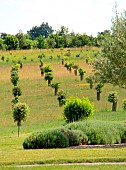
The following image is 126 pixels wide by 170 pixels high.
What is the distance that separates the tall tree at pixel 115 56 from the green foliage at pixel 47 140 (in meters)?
4.20

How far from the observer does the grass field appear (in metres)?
20.5

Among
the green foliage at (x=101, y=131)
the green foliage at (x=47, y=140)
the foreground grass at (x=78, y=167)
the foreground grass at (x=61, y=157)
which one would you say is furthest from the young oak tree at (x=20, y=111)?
the foreground grass at (x=78, y=167)

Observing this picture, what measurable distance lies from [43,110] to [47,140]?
26.6 meters

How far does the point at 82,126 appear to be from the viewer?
2795cm

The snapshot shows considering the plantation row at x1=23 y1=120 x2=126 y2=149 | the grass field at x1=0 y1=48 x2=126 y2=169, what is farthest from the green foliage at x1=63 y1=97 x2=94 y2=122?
the plantation row at x1=23 y1=120 x2=126 y2=149

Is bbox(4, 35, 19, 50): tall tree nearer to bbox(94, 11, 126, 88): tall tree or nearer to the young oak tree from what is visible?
the young oak tree

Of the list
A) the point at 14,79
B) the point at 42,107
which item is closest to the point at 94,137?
the point at 42,107

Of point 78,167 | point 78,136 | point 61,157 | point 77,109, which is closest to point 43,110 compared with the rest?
point 77,109

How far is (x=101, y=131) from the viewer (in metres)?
27.7

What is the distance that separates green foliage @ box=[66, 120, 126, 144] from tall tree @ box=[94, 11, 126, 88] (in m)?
2.49

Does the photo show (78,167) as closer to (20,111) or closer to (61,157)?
(61,157)

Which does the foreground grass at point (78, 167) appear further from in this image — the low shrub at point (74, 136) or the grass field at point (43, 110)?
the low shrub at point (74, 136)

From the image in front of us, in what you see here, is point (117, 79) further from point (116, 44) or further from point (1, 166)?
point (1, 166)

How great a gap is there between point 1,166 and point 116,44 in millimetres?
10730
